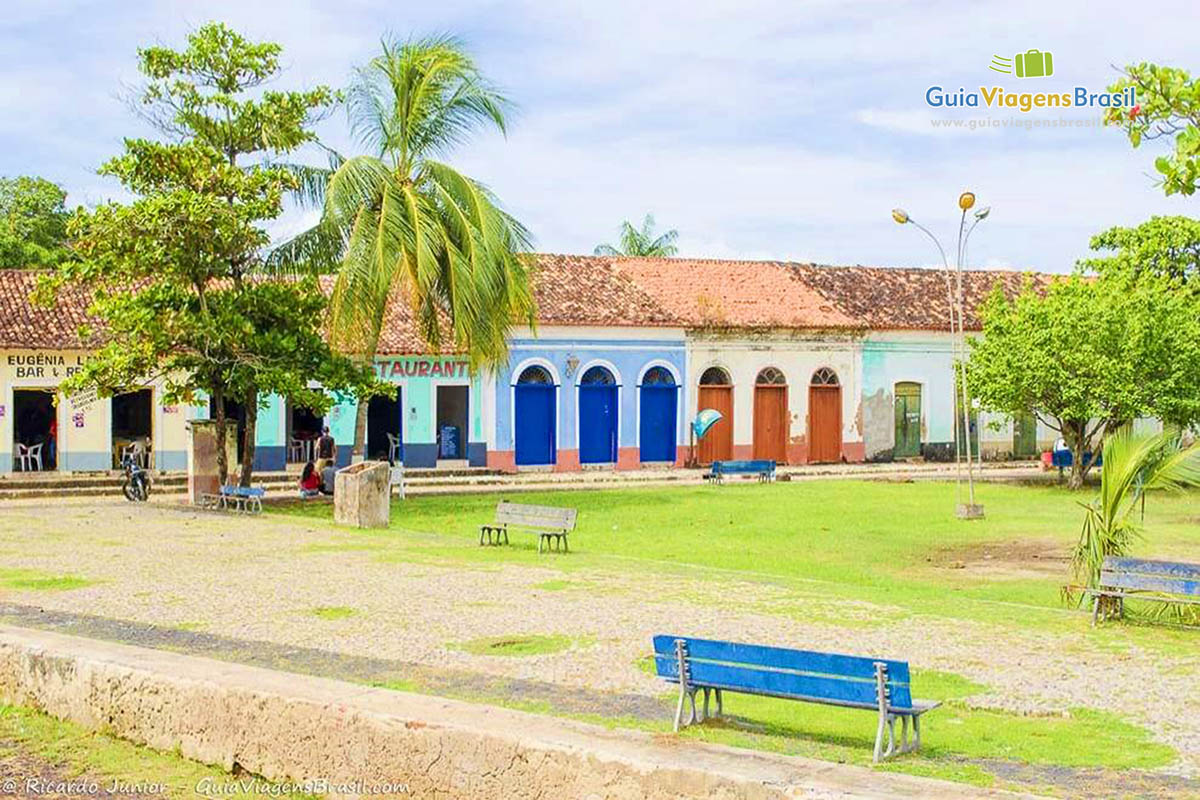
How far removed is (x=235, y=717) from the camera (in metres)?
6.06

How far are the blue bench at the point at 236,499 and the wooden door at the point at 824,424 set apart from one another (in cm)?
1631

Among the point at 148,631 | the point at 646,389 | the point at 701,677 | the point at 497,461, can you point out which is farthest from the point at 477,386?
the point at 701,677

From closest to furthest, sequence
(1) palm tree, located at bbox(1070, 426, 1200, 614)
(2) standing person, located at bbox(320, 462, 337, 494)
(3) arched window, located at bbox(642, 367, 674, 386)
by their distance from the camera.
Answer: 1. (1) palm tree, located at bbox(1070, 426, 1200, 614)
2. (2) standing person, located at bbox(320, 462, 337, 494)
3. (3) arched window, located at bbox(642, 367, 674, 386)

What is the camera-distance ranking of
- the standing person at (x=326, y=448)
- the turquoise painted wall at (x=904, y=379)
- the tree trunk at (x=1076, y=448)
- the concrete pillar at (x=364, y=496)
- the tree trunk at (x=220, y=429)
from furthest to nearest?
the turquoise painted wall at (x=904, y=379)
the standing person at (x=326, y=448)
the tree trunk at (x=1076, y=448)
the tree trunk at (x=220, y=429)
the concrete pillar at (x=364, y=496)

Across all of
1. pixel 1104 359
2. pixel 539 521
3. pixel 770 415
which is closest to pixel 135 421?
pixel 770 415

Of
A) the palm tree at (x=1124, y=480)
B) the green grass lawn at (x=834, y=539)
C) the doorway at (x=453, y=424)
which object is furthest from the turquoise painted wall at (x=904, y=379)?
the palm tree at (x=1124, y=480)

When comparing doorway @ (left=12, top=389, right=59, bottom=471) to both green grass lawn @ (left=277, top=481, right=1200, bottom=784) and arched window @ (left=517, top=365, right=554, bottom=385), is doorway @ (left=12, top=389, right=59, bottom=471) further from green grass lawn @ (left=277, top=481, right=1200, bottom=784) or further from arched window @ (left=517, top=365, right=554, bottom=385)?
arched window @ (left=517, top=365, right=554, bottom=385)

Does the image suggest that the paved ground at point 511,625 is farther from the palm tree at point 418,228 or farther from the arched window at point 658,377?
the arched window at point 658,377

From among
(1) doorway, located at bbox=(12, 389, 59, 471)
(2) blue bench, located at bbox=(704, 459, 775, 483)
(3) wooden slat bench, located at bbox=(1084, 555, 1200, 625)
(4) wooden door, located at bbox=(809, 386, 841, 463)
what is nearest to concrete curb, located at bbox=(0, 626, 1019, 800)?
(3) wooden slat bench, located at bbox=(1084, 555, 1200, 625)

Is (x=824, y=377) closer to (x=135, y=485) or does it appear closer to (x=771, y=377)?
(x=771, y=377)

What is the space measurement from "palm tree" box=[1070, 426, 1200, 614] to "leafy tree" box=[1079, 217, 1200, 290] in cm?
2087

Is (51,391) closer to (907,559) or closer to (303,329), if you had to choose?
(303,329)

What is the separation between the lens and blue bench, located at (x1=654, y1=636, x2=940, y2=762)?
6566mm

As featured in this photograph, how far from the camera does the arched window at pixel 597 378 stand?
31922 mm
